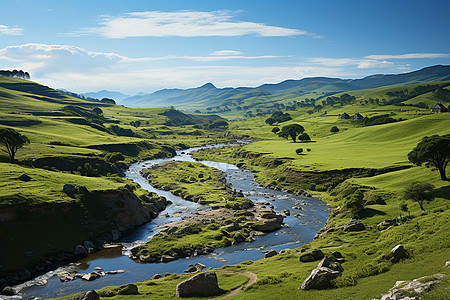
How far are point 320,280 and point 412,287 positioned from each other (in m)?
11.5

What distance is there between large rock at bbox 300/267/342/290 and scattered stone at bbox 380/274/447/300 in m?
8.73

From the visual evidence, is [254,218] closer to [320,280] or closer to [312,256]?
[312,256]

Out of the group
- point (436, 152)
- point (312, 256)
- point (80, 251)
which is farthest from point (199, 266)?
point (436, 152)

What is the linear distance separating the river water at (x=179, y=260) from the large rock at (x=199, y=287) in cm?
1843

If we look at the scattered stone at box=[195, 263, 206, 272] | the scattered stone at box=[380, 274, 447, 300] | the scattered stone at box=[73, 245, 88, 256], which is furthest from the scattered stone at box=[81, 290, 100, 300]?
the scattered stone at box=[380, 274, 447, 300]

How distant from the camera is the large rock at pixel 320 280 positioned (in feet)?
127

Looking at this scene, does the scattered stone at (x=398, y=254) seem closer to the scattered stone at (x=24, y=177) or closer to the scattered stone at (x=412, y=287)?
the scattered stone at (x=412, y=287)

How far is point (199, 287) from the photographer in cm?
4431

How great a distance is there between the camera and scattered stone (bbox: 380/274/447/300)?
2823 cm

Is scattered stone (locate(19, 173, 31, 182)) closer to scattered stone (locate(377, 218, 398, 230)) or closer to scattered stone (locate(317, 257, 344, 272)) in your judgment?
scattered stone (locate(317, 257, 344, 272))

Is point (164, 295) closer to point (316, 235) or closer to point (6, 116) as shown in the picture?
point (316, 235)

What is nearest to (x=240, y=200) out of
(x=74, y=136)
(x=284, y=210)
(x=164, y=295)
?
(x=284, y=210)

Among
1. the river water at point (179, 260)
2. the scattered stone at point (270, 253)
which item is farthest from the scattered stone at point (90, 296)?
the scattered stone at point (270, 253)

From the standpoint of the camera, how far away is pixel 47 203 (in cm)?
7775
